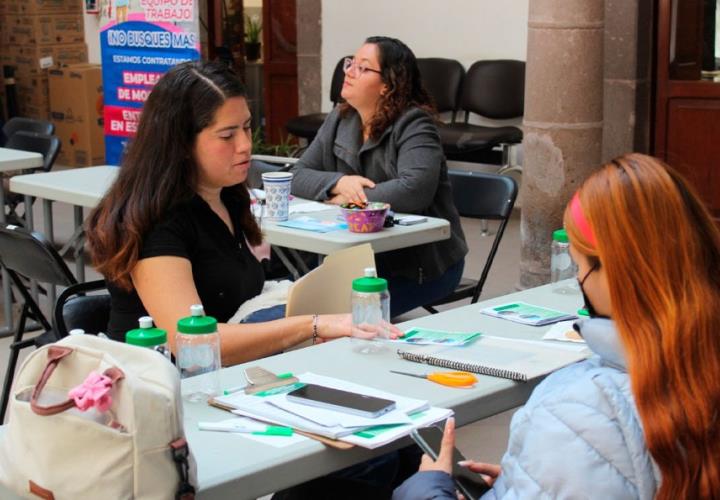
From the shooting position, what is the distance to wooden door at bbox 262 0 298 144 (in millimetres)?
9500

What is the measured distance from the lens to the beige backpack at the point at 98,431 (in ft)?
5.28

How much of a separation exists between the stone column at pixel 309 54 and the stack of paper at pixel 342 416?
22.3 feet

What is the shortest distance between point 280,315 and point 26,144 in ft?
12.7

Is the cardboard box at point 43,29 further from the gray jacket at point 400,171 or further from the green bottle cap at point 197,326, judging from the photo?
the green bottle cap at point 197,326

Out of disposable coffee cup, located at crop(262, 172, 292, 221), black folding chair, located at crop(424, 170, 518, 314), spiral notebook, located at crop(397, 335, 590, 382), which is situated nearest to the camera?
spiral notebook, located at crop(397, 335, 590, 382)

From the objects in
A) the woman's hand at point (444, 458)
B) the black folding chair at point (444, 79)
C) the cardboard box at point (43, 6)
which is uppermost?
the cardboard box at point (43, 6)

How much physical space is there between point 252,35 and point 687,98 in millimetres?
5165

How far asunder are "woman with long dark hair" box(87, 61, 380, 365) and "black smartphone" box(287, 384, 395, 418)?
1.70ft

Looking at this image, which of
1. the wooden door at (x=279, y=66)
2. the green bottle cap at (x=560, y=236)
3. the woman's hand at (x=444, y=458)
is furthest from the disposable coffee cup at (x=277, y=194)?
the wooden door at (x=279, y=66)

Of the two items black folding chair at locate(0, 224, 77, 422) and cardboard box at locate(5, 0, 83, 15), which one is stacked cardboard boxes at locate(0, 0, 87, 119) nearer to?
cardboard box at locate(5, 0, 83, 15)

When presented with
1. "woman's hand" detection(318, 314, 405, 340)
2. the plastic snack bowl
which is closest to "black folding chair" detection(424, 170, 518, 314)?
the plastic snack bowl

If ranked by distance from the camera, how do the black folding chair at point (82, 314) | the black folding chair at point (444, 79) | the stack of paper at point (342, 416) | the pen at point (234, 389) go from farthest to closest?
the black folding chair at point (444, 79)
the black folding chair at point (82, 314)
the pen at point (234, 389)
the stack of paper at point (342, 416)

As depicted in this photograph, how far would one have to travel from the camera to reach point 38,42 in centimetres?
1033

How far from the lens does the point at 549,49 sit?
5.56 metres
